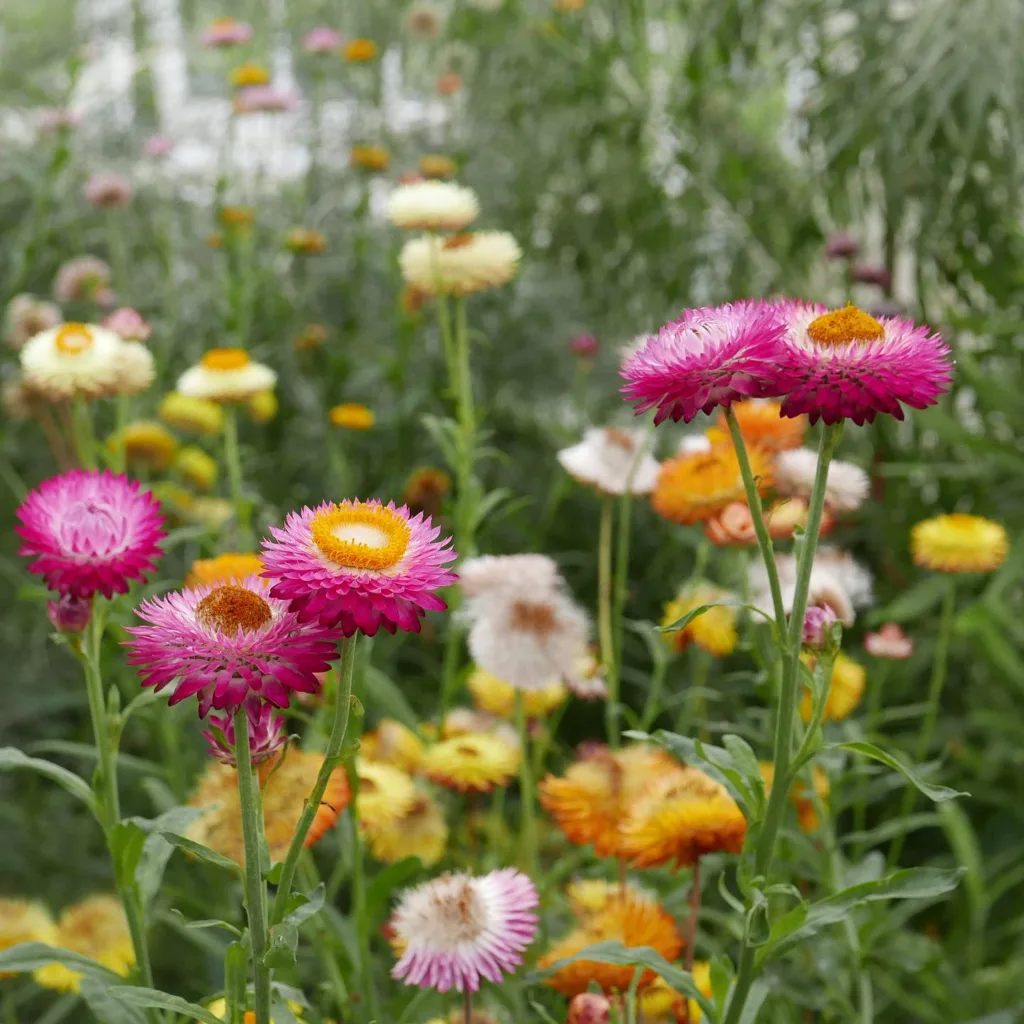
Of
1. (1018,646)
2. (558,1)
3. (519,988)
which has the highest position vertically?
(558,1)

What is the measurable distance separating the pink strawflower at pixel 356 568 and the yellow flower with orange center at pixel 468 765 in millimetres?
416

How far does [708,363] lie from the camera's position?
560 millimetres

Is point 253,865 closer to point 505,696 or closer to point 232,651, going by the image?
point 232,651

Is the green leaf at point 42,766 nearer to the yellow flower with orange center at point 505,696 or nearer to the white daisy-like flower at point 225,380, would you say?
the yellow flower with orange center at point 505,696

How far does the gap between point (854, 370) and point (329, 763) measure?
0.30 m

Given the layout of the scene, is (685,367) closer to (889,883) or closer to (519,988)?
(889,883)

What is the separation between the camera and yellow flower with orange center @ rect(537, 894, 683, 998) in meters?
0.72

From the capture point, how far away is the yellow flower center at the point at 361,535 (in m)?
0.52

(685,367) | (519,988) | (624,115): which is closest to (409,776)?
(519,988)

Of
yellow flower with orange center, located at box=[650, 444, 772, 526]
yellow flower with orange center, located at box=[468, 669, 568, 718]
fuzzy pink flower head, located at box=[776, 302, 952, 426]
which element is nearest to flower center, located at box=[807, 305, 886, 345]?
fuzzy pink flower head, located at box=[776, 302, 952, 426]

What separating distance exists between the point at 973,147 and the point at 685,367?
5.07ft

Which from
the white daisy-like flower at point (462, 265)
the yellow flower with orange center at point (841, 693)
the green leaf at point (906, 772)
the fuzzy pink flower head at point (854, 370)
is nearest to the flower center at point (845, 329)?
the fuzzy pink flower head at point (854, 370)

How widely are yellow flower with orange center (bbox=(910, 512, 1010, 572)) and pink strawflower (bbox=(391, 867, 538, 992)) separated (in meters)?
0.54

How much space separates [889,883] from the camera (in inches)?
24.8
